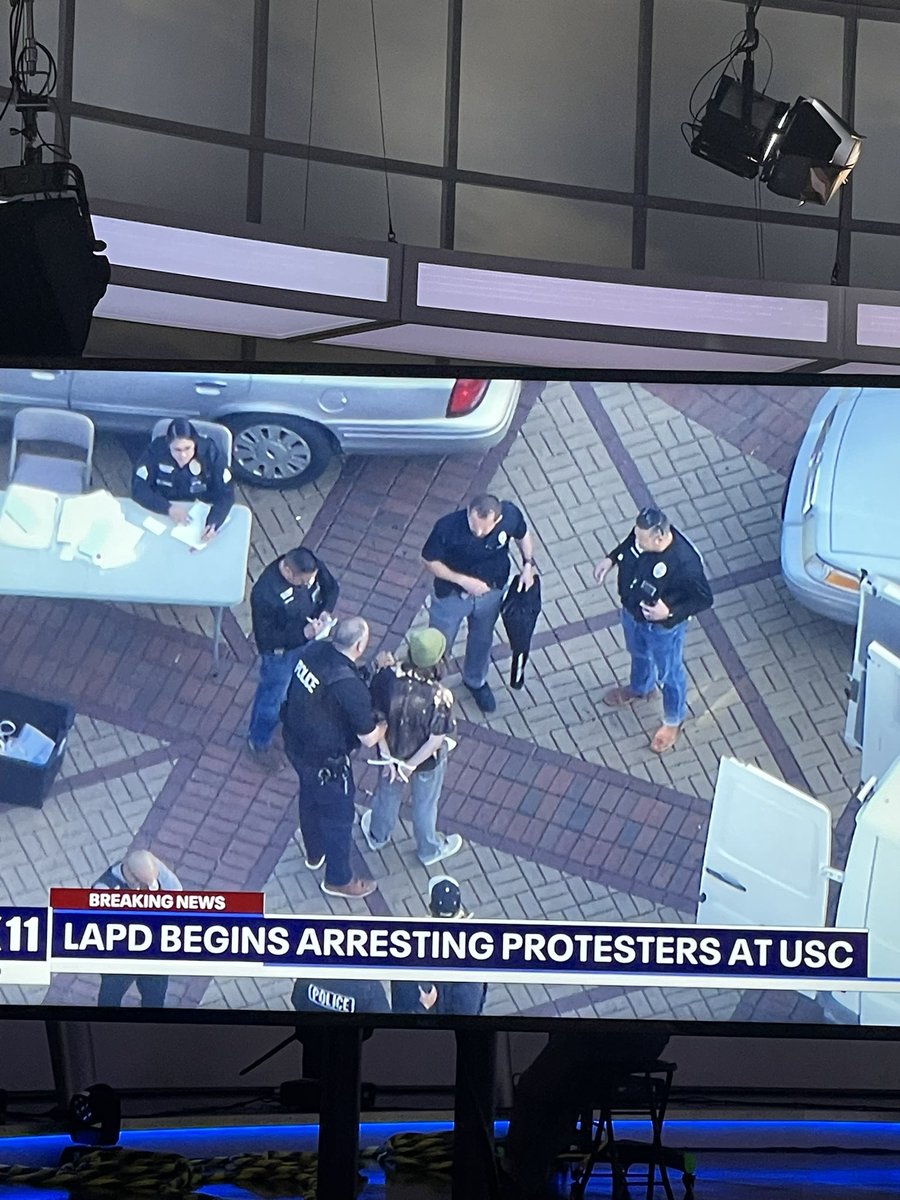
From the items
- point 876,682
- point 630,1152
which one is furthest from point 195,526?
point 630,1152

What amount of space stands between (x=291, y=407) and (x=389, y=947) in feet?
3.30

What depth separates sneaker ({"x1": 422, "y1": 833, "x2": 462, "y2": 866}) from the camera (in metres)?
2.64

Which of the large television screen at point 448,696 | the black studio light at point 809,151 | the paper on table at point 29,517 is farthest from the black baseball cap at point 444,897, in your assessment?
the black studio light at point 809,151

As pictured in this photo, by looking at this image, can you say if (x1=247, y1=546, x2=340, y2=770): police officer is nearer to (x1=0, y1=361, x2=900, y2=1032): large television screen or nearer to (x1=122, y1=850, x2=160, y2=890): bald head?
(x1=0, y1=361, x2=900, y2=1032): large television screen

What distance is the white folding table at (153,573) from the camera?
2.72 m

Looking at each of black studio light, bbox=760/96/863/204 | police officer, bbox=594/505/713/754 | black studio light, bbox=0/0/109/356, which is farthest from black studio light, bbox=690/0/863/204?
police officer, bbox=594/505/713/754

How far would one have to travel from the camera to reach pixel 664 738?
2645 millimetres

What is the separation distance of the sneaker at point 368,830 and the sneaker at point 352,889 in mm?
62

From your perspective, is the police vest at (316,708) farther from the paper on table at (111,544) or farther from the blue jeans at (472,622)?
the paper on table at (111,544)

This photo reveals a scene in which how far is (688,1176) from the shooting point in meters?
3.43

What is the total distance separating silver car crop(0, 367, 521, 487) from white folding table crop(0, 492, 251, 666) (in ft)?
0.47

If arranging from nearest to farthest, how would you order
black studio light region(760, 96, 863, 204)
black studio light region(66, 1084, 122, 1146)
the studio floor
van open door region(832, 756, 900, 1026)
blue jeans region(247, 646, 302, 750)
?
van open door region(832, 756, 900, 1026) → blue jeans region(247, 646, 302, 750) → the studio floor → black studio light region(66, 1084, 122, 1146) → black studio light region(760, 96, 863, 204)

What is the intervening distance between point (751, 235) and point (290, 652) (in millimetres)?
6679

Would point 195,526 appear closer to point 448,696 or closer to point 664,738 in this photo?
point 448,696
